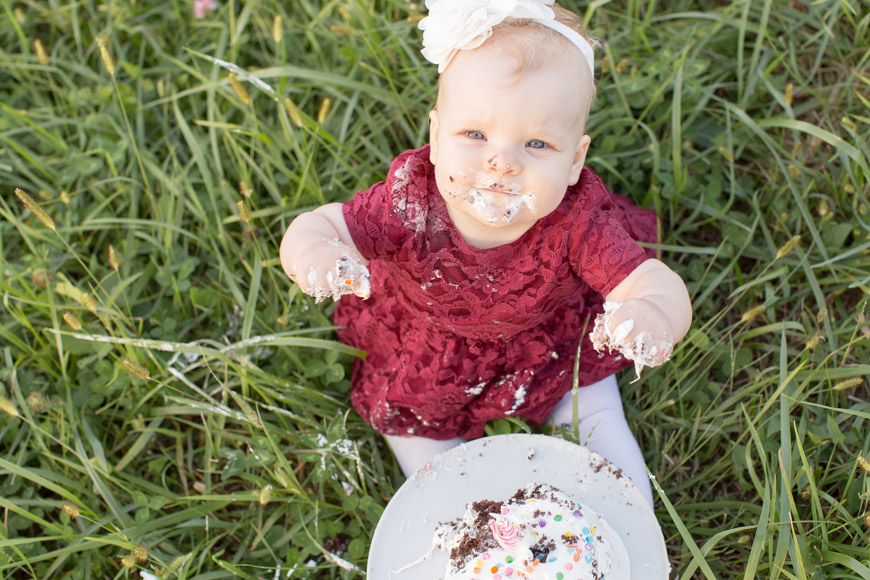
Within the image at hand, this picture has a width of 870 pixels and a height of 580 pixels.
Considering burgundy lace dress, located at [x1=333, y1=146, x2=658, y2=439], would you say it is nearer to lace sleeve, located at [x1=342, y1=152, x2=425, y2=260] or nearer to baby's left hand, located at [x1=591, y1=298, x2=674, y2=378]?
lace sleeve, located at [x1=342, y1=152, x2=425, y2=260]

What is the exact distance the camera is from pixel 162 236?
238 centimetres

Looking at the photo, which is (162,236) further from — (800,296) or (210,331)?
(800,296)

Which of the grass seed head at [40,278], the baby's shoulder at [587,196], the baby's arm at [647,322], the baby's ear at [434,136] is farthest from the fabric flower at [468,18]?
the grass seed head at [40,278]

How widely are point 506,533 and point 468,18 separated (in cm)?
106

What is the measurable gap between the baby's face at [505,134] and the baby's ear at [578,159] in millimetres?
32

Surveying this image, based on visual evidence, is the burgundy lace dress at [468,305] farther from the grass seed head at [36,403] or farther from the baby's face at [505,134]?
the grass seed head at [36,403]

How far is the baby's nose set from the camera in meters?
1.48

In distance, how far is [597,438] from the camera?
78.5 inches

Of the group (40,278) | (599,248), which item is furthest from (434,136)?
(40,278)

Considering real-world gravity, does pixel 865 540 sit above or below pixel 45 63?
below

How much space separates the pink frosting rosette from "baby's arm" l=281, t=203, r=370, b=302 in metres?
0.58

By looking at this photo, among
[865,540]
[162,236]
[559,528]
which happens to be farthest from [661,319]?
[162,236]

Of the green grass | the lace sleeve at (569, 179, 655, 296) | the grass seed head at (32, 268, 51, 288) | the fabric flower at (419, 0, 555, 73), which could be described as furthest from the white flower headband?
the grass seed head at (32, 268, 51, 288)

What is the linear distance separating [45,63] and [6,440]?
1266 millimetres
